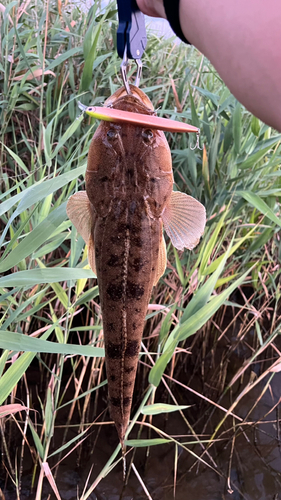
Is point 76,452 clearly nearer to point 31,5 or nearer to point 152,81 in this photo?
point 152,81

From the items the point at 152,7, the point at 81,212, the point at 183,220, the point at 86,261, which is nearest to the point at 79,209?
the point at 81,212

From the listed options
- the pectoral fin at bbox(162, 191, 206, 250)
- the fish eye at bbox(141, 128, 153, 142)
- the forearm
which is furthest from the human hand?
the pectoral fin at bbox(162, 191, 206, 250)

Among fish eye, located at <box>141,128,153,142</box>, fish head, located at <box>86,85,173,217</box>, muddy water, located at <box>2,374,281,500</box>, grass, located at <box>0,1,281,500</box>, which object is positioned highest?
fish eye, located at <box>141,128,153,142</box>

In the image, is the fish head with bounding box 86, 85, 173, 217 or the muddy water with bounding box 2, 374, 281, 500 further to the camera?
the muddy water with bounding box 2, 374, 281, 500

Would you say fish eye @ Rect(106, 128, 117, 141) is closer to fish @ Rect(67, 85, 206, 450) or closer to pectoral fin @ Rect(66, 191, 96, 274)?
fish @ Rect(67, 85, 206, 450)

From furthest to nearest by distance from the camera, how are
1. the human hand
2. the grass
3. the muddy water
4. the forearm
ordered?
1. the muddy water
2. the grass
3. the human hand
4. the forearm

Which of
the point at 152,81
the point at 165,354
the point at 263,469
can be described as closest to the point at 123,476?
the point at 263,469

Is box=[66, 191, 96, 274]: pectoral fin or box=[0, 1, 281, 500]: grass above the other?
box=[66, 191, 96, 274]: pectoral fin
